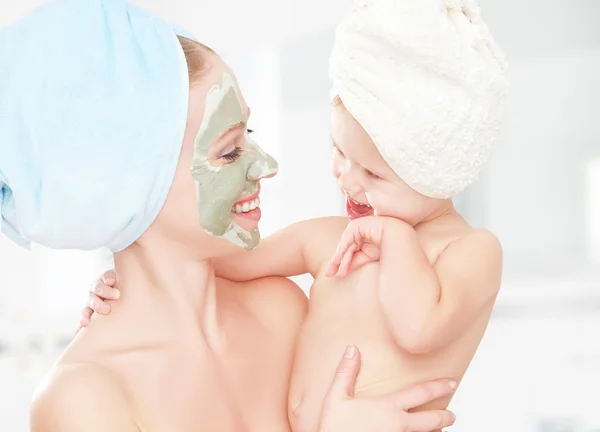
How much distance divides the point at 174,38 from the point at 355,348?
1.76 ft

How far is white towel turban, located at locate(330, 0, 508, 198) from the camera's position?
1200 mm

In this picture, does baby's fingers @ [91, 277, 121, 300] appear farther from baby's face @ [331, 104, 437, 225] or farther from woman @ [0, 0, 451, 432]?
baby's face @ [331, 104, 437, 225]

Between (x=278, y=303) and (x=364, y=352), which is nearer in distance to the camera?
(x=364, y=352)

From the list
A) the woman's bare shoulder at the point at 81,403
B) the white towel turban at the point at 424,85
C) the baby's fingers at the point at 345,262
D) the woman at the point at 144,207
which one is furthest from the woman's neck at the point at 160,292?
the white towel turban at the point at 424,85

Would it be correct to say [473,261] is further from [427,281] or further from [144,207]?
[144,207]

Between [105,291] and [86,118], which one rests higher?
[86,118]

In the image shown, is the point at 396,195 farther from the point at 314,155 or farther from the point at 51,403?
the point at 314,155

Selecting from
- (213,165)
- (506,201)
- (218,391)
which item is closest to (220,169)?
(213,165)

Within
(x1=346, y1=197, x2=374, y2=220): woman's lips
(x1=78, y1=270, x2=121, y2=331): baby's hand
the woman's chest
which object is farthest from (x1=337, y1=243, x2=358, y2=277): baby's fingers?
(x1=78, y1=270, x2=121, y2=331): baby's hand

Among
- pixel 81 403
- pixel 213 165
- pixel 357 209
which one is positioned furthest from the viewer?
pixel 357 209

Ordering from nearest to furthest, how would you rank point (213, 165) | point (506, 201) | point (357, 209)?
point (213, 165)
point (357, 209)
point (506, 201)

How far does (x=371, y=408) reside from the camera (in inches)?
47.9

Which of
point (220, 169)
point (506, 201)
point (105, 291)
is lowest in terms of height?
point (506, 201)

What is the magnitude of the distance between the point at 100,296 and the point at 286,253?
335mm
